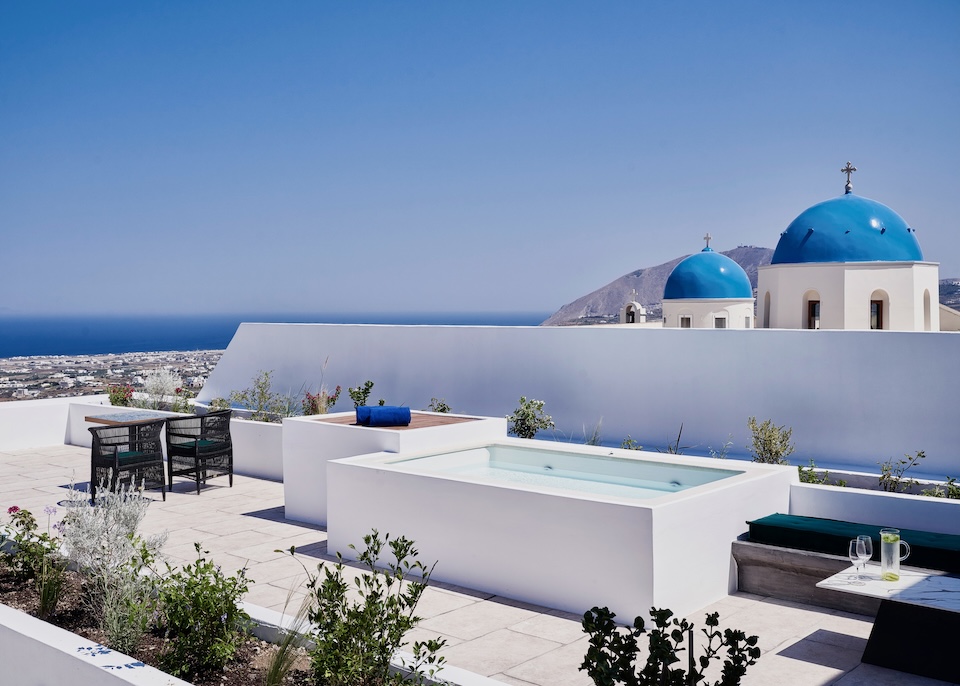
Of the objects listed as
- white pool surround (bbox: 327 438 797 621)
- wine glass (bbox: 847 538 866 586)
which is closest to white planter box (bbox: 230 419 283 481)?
white pool surround (bbox: 327 438 797 621)

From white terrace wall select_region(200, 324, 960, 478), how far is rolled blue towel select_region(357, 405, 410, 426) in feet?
12.3

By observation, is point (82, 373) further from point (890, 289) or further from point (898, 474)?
point (890, 289)

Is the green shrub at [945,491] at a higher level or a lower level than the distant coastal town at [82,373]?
lower

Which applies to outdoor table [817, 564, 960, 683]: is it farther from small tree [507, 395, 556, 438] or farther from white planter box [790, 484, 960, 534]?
small tree [507, 395, 556, 438]

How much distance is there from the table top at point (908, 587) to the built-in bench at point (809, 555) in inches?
16.9

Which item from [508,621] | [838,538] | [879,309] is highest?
[879,309]

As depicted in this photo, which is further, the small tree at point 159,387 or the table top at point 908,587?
the small tree at point 159,387

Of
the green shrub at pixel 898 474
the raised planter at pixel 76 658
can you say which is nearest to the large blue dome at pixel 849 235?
the green shrub at pixel 898 474

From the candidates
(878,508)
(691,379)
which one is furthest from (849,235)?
(878,508)

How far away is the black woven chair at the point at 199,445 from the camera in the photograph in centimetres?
831

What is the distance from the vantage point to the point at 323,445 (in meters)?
7.35

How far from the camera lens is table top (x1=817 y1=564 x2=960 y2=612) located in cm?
384

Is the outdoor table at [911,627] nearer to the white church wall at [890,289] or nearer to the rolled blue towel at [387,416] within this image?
the rolled blue towel at [387,416]

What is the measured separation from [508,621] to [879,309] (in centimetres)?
1270
